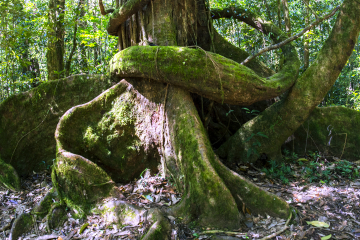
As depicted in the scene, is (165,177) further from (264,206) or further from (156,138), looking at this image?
(264,206)

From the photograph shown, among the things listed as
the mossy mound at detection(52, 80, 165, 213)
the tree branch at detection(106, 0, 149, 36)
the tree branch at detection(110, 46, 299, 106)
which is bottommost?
the mossy mound at detection(52, 80, 165, 213)

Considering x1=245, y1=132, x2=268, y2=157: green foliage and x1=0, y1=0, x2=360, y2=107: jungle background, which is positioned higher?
x1=0, y1=0, x2=360, y2=107: jungle background

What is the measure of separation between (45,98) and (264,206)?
410 centimetres

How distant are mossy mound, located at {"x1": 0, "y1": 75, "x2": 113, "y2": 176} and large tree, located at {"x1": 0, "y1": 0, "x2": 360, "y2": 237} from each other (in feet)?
2.80

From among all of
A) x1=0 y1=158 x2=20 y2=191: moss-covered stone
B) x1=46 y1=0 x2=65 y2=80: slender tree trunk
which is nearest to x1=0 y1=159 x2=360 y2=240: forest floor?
x1=0 y1=158 x2=20 y2=191: moss-covered stone

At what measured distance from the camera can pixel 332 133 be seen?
16.0 feet

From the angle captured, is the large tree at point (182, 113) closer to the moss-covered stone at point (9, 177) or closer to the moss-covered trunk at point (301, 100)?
the moss-covered trunk at point (301, 100)

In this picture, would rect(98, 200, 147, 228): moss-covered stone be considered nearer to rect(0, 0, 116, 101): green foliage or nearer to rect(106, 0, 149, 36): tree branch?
rect(106, 0, 149, 36): tree branch

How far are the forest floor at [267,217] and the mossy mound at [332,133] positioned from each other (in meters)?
0.35

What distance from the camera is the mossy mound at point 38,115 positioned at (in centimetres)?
451

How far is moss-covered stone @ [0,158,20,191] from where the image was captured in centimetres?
406

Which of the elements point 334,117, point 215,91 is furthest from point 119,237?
point 334,117

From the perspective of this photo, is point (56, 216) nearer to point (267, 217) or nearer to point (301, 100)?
point (267, 217)

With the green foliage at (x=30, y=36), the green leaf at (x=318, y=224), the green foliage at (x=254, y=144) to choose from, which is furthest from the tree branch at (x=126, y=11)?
the green leaf at (x=318, y=224)
